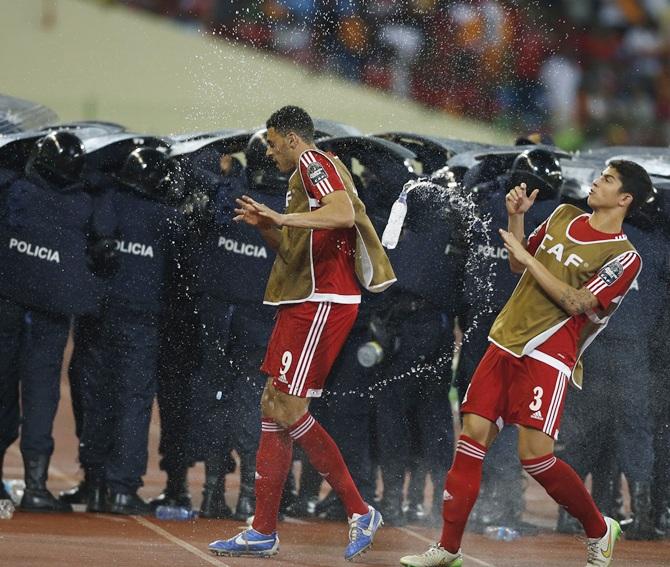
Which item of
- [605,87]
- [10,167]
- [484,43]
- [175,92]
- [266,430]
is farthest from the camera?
[605,87]

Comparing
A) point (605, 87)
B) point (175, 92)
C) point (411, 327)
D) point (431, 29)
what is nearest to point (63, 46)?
point (175, 92)

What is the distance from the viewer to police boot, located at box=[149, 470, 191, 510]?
777cm

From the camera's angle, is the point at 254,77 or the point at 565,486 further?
the point at 254,77

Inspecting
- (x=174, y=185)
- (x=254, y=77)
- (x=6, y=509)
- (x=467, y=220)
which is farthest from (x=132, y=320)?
(x=254, y=77)

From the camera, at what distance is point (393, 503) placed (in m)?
7.79

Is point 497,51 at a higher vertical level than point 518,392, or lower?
higher

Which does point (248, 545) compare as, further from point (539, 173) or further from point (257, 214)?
point (539, 173)

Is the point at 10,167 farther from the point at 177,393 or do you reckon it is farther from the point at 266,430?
the point at 266,430

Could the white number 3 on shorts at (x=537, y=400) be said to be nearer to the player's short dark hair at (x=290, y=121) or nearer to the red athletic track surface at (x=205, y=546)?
the red athletic track surface at (x=205, y=546)

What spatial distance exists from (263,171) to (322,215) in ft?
5.42

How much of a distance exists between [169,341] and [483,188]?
1.93 m

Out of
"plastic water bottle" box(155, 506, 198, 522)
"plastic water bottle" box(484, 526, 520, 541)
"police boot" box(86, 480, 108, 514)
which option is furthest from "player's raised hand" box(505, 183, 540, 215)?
"police boot" box(86, 480, 108, 514)

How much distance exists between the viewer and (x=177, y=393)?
7.93 m

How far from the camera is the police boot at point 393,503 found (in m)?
7.74
